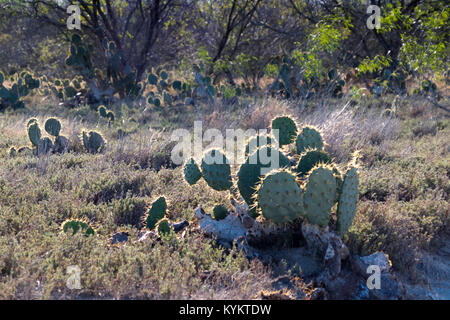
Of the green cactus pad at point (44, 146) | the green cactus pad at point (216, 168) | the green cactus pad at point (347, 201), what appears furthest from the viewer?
the green cactus pad at point (44, 146)

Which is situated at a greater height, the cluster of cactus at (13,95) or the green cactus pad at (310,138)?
the cluster of cactus at (13,95)

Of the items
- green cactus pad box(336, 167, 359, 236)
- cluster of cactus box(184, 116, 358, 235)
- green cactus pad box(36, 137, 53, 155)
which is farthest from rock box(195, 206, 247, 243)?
green cactus pad box(36, 137, 53, 155)

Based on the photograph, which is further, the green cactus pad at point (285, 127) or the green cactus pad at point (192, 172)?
the green cactus pad at point (285, 127)

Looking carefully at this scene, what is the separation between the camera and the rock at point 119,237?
3.54 metres

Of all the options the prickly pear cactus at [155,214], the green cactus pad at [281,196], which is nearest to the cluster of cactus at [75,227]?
the prickly pear cactus at [155,214]

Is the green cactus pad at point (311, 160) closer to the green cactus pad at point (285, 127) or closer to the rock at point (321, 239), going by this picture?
the rock at point (321, 239)

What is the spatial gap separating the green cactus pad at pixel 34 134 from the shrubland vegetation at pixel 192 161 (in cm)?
2

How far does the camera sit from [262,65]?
485 inches

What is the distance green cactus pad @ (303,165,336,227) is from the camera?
3.05 metres

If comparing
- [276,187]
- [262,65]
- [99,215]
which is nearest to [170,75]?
[262,65]

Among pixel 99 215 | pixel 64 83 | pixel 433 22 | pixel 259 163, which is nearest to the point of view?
pixel 259 163

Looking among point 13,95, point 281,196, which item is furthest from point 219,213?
point 13,95
